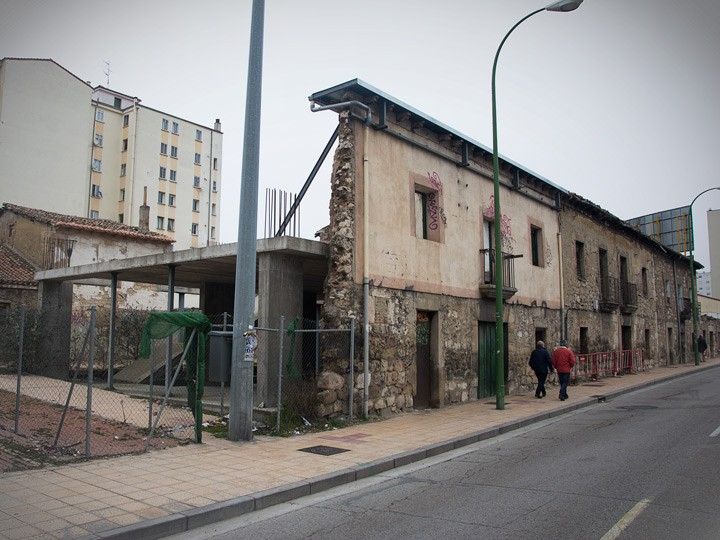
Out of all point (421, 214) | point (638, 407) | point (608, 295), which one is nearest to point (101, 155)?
point (608, 295)

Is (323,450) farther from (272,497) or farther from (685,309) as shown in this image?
(685,309)

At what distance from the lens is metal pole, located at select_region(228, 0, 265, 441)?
920 cm

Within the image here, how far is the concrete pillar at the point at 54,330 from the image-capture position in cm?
1775

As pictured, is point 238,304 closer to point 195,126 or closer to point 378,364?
point 378,364

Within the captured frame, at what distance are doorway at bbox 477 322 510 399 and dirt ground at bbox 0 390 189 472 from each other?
8.75m

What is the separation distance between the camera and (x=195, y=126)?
58156 mm

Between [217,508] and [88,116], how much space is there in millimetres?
47178

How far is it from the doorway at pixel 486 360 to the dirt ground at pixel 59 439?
28.7ft

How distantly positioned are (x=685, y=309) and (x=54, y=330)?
1334 inches

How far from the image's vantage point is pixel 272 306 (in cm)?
1105

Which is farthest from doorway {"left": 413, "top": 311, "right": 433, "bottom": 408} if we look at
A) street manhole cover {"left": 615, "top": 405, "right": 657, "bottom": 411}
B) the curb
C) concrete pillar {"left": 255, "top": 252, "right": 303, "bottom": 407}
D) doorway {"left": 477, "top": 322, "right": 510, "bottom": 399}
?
street manhole cover {"left": 615, "top": 405, "right": 657, "bottom": 411}

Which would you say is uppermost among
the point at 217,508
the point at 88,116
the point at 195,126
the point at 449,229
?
the point at 195,126

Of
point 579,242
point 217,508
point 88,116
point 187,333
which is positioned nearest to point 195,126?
point 88,116

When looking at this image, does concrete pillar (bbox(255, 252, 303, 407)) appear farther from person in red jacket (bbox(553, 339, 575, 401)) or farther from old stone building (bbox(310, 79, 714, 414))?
person in red jacket (bbox(553, 339, 575, 401))
